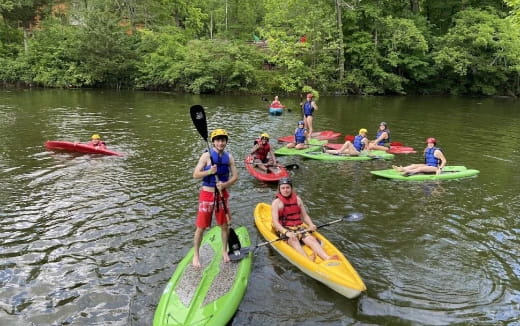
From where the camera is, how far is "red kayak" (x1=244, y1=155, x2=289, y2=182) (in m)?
10.4

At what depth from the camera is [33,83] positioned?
111 feet

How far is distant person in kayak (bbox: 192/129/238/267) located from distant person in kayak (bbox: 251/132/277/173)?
203 inches

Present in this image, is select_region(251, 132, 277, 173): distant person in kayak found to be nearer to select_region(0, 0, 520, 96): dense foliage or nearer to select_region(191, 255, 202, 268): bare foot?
select_region(191, 255, 202, 268): bare foot

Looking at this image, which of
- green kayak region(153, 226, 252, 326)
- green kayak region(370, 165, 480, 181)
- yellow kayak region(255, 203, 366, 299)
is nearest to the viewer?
green kayak region(153, 226, 252, 326)

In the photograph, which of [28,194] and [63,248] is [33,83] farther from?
[63,248]

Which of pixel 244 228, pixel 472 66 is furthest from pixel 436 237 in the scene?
pixel 472 66

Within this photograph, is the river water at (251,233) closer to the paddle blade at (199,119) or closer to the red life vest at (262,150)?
the red life vest at (262,150)

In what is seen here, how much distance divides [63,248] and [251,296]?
3.37m

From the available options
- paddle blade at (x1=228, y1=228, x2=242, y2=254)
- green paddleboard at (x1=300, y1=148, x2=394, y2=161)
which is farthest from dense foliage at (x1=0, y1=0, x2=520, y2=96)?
paddle blade at (x1=228, y1=228, x2=242, y2=254)

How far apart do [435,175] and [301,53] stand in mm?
23662

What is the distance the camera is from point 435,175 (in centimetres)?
1093

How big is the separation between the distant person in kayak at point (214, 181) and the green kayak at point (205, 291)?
0.28 metres

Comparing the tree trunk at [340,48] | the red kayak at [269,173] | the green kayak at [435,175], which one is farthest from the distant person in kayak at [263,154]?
the tree trunk at [340,48]

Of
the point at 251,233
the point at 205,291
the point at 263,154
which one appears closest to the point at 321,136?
the point at 263,154
